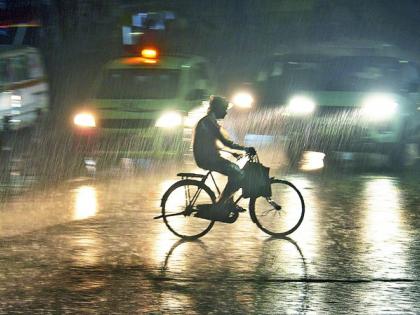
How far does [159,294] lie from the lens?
22.4ft

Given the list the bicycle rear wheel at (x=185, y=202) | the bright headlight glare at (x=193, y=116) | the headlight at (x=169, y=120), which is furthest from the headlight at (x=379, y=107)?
the bicycle rear wheel at (x=185, y=202)

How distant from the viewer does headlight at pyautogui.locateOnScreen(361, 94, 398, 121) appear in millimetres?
15562

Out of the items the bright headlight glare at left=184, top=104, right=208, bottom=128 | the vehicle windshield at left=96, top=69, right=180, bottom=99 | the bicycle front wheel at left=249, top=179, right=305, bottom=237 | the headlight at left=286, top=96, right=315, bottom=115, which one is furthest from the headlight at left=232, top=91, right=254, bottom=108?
the bicycle front wheel at left=249, top=179, right=305, bottom=237

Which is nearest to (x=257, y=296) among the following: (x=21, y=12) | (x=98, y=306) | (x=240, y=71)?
(x=98, y=306)

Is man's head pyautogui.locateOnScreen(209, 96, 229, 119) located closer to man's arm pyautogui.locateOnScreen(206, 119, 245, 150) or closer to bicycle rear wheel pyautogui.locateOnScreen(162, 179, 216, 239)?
man's arm pyautogui.locateOnScreen(206, 119, 245, 150)

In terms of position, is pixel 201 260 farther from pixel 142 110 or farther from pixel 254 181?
pixel 142 110

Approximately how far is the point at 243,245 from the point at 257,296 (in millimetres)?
2033

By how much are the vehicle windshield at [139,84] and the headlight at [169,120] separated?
0.54 m

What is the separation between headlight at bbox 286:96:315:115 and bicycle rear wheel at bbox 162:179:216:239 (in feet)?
22.3

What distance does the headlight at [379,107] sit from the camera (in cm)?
1556

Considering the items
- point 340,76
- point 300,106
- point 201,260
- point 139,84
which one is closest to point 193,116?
point 139,84

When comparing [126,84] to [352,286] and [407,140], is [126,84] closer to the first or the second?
[407,140]

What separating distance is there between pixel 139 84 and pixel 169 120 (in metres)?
1.12

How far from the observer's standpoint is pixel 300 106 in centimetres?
1583
